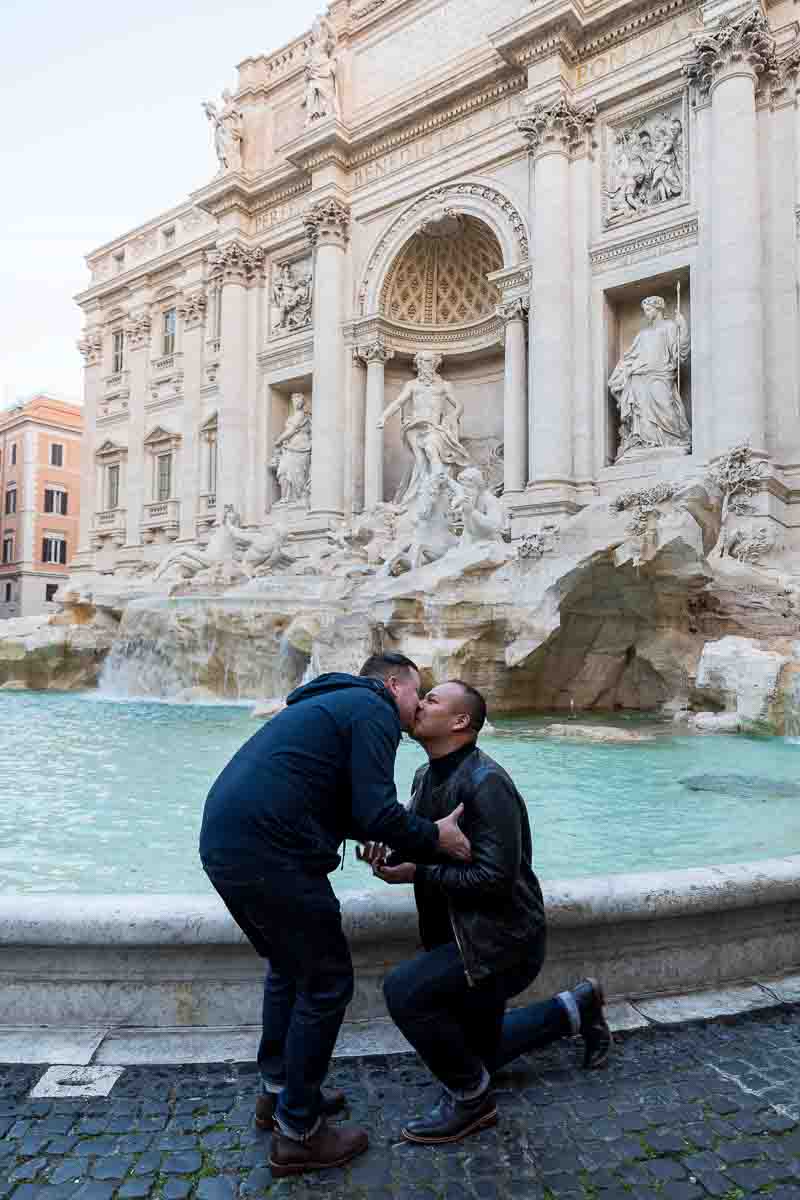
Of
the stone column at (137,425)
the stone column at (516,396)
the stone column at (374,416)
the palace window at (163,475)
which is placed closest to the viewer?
the stone column at (516,396)

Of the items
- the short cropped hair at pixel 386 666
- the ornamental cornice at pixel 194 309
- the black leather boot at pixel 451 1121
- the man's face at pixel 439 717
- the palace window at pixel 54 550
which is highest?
the ornamental cornice at pixel 194 309

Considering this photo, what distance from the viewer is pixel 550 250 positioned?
1594 cm

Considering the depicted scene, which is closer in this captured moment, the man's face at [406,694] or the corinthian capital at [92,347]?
the man's face at [406,694]

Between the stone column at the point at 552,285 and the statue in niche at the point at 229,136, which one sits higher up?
the statue in niche at the point at 229,136

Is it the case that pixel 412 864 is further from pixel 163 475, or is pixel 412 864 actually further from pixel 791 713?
pixel 163 475

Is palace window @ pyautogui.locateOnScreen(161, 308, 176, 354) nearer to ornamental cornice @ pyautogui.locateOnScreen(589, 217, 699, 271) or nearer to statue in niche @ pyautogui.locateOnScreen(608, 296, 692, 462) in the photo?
ornamental cornice @ pyautogui.locateOnScreen(589, 217, 699, 271)

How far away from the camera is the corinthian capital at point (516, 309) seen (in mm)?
16750

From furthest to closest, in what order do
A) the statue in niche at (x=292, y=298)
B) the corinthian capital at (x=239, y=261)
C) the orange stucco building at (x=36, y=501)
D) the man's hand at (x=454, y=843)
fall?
1. the orange stucco building at (x=36, y=501)
2. the corinthian capital at (x=239, y=261)
3. the statue in niche at (x=292, y=298)
4. the man's hand at (x=454, y=843)

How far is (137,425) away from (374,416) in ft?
32.1

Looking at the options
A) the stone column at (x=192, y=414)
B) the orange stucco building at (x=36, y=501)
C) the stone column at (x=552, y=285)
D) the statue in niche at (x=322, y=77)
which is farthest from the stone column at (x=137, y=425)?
the orange stucco building at (x=36, y=501)

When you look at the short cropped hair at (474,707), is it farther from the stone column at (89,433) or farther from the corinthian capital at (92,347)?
the corinthian capital at (92,347)

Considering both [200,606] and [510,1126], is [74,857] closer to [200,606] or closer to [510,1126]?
[510,1126]

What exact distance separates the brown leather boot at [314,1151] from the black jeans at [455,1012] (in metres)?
0.26

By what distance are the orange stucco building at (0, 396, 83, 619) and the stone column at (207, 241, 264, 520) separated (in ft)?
68.6
